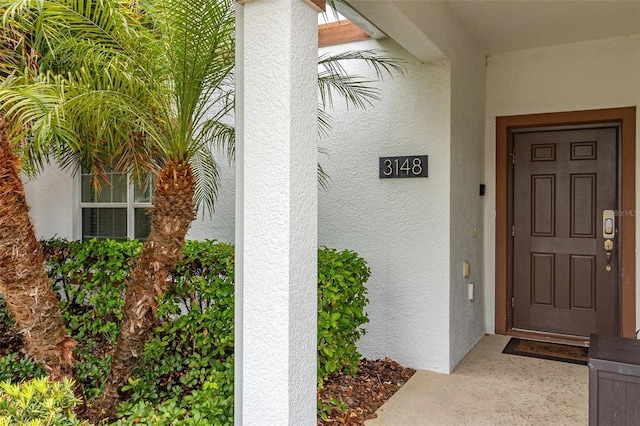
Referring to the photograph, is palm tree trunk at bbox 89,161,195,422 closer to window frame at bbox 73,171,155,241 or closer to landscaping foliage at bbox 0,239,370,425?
landscaping foliage at bbox 0,239,370,425

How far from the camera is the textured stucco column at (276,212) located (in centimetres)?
212

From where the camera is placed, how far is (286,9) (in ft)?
6.93

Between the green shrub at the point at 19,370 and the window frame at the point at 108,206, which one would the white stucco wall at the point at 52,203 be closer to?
the window frame at the point at 108,206

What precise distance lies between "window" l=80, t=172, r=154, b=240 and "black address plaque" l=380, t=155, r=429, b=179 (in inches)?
112

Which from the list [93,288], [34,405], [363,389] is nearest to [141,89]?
[34,405]

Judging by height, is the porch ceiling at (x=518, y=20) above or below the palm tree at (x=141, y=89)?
above

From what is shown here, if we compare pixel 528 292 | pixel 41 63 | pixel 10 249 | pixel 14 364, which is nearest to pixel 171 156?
pixel 10 249

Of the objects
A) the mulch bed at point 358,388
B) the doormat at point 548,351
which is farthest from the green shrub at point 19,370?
the doormat at point 548,351

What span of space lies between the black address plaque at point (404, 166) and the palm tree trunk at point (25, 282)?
281cm

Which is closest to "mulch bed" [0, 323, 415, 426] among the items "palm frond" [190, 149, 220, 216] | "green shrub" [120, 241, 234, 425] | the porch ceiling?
"green shrub" [120, 241, 234, 425]

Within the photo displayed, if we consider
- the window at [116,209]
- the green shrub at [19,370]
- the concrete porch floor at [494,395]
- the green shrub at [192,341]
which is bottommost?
the concrete porch floor at [494,395]

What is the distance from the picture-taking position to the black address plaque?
398cm

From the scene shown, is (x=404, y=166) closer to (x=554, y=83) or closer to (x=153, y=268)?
(x=554, y=83)

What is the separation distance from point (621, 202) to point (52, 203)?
260 inches
